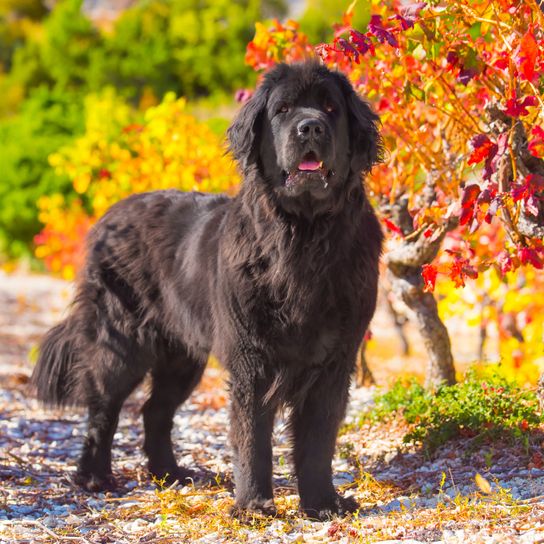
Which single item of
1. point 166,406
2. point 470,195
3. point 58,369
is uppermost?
point 470,195


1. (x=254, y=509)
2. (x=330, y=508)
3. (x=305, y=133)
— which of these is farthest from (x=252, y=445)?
(x=305, y=133)

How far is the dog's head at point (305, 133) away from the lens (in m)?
3.31

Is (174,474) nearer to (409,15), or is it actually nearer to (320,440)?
(320,440)

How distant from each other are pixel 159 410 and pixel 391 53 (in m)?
2.15

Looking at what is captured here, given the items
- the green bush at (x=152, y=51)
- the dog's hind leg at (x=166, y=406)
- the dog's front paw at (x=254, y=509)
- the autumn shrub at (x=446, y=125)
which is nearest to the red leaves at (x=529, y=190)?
the autumn shrub at (x=446, y=125)

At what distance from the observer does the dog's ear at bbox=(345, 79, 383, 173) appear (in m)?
3.51

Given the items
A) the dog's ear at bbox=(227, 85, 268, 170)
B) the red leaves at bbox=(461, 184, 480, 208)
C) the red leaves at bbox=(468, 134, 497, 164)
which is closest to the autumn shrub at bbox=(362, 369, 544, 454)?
the red leaves at bbox=(461, 184, 480, 208)

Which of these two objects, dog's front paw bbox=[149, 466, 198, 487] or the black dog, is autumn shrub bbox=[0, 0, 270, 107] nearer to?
dog's front paw bbox=[149, 466, 198, 487]

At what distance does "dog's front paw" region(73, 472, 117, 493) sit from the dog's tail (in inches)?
16.4

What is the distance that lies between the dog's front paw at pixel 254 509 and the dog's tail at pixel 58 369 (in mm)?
1346

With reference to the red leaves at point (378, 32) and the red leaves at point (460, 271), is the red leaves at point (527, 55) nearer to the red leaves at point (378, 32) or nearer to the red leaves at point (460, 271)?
the red leaves at point (378, 32)

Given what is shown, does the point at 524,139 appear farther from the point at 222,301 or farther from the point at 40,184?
the point at 40,184

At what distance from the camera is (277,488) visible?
4023 mm

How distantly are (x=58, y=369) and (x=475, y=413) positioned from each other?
2.13 meters
